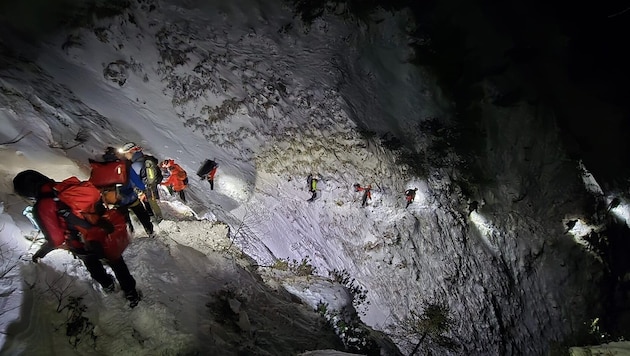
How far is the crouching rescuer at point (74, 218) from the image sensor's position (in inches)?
143

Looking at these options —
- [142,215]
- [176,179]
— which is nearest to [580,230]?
[176,179]

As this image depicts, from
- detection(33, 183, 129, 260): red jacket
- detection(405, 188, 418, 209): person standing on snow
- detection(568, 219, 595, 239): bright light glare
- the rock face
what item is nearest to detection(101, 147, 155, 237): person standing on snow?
detection(33, 183, 129, 260): red jacket

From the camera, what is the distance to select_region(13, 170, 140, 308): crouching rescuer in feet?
11.9

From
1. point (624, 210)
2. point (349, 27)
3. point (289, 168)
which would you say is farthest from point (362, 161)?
point (624, 210)

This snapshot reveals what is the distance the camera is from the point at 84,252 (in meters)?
4.04

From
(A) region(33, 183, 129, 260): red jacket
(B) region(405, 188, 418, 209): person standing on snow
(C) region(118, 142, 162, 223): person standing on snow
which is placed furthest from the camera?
(B) region(405, 188, 418, 209): person standing on snow

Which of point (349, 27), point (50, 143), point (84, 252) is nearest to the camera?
point (84, 252)

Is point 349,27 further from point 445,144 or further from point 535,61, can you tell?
point 535,61

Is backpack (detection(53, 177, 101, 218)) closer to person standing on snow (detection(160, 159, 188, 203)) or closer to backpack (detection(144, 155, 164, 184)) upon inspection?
backpack (detection(144, 155, 164, 184))

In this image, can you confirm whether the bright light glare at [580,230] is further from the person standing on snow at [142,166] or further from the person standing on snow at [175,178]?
the person standing on snow at [142,166]

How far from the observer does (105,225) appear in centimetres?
406

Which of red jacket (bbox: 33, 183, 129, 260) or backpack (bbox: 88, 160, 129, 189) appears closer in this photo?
red jacket (bbox: 33, 183, 129, 260)

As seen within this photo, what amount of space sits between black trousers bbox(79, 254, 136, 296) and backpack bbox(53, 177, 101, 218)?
0.69 m

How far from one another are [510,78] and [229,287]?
334 inches
